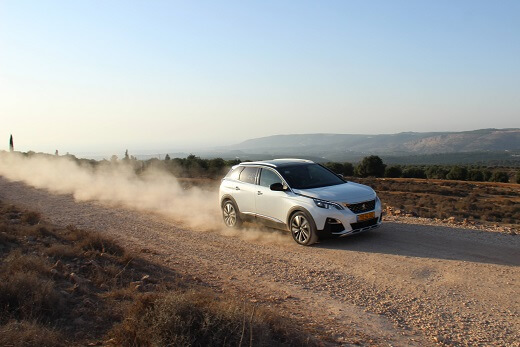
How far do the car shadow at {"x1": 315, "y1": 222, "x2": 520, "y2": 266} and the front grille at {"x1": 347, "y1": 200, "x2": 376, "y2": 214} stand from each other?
0.73m

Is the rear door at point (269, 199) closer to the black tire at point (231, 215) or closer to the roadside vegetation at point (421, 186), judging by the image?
the black tire at point (231, 215)

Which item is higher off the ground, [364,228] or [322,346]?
[364,228]

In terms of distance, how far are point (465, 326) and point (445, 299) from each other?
0.86m

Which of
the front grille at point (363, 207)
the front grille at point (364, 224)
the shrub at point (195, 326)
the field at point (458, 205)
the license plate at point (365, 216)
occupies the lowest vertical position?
the field at point (458, 205)

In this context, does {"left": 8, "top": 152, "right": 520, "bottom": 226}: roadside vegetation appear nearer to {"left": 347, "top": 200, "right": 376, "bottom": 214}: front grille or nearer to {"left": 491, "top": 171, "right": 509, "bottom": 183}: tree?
{"left": 491, "top": 171, "right": 509, "bottom": 183}: tree

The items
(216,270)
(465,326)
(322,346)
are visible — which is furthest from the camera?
(216,270)

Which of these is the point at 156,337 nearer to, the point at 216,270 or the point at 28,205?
the point at 216,270

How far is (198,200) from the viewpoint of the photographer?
1655 centimetres

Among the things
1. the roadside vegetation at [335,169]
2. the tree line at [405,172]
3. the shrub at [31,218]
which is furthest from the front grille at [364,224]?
the tree line at [405,172]

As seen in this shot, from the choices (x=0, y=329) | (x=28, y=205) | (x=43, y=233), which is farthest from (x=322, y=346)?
(x=28, y=205)

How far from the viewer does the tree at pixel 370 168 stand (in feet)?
191

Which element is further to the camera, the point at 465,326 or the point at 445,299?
the point at 445,299

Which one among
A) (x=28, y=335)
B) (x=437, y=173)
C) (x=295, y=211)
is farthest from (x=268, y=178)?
(x=437, y=173)

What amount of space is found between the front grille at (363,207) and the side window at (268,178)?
195 cm
